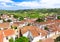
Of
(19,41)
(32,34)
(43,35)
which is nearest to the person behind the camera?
(19,41)

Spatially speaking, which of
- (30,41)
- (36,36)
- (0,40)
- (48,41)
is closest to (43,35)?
(36,36)

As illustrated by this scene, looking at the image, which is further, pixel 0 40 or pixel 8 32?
pixel 8 32

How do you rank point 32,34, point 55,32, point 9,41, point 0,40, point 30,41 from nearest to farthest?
point 0,40 → point 9,41 → point 30,41 → point 32,34 → point 55,32

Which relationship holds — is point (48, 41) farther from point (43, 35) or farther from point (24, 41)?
point (43, 35)

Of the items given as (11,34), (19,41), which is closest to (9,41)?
(19,41)

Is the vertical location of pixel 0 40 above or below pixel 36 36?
above

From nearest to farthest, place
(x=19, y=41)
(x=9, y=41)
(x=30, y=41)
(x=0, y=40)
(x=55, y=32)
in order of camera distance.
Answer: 1. (x=0, y=40)
2. (x=19, y=41)
3. (x=9, y=41)
4. (x=30, y=41)
5. (x=55, y=32)

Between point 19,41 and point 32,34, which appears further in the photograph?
point 32,34

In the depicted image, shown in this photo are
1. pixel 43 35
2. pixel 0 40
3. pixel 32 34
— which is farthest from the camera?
pixel 43 35

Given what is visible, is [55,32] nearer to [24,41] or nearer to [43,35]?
[43,35]

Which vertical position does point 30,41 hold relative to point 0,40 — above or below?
below
